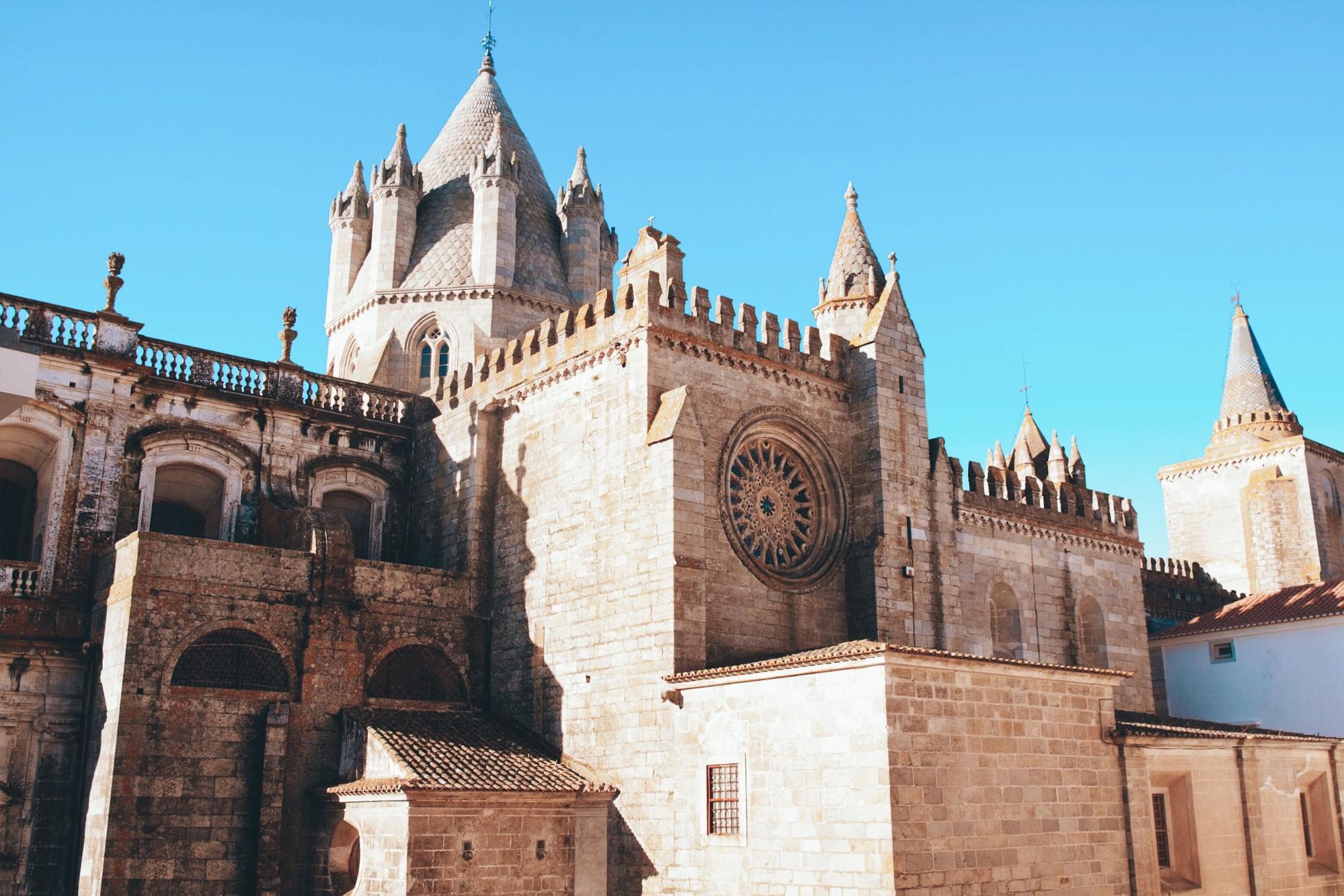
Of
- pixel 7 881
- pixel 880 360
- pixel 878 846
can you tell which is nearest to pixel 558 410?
pixel 880 360

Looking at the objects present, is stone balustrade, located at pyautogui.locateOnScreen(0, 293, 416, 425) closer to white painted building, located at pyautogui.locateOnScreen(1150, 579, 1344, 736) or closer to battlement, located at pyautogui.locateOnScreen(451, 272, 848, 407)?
battlement, located at pyautogui.locateOnScreen(451, 272, 848, 407)

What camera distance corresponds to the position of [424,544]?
89.0 ft

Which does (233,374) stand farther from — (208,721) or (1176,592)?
(1176,592)

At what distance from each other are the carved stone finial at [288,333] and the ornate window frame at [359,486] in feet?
8.05

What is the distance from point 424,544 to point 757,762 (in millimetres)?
10798

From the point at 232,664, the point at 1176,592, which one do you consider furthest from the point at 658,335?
the point at 1176,592

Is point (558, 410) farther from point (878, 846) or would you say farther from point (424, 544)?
point (878, 846)

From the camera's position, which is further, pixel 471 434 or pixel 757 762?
pixel 471 434

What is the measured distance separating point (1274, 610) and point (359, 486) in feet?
76.8

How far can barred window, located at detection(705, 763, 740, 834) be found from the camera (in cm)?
1955

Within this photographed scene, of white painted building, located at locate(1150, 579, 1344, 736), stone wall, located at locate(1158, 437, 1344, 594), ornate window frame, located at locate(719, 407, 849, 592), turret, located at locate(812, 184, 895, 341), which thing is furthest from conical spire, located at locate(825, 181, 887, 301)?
stone wall, located at locate(1158, 437, 1344, 594)

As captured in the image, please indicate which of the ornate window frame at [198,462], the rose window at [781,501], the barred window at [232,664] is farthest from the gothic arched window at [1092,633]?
the ornate window frame at [198,462]

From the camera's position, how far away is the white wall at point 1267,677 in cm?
2976

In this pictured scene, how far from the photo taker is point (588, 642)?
22.5 m
